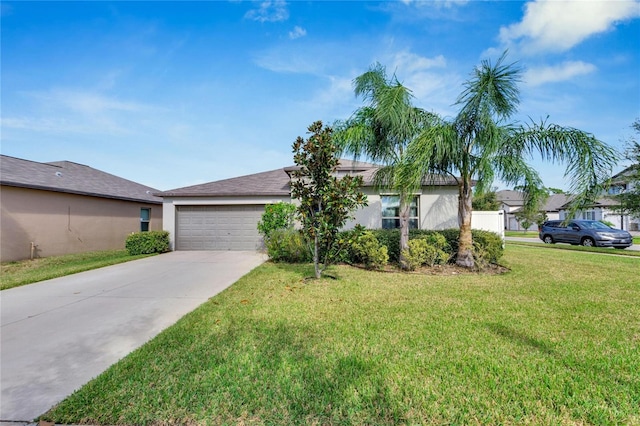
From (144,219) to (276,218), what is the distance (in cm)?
981

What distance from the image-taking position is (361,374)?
257cm

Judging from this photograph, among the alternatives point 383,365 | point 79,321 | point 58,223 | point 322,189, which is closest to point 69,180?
point 58,223

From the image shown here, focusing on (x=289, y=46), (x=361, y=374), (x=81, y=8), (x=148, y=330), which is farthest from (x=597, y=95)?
(x=81, y=8)

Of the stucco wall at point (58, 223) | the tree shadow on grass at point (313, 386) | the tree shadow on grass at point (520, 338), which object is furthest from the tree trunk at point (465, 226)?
the stucco wall at point (58, 223)

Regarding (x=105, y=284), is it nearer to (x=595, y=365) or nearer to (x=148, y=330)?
(x=148, y=330)

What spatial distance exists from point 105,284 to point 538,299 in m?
9.48

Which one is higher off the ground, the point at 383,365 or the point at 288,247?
the point at 288,247

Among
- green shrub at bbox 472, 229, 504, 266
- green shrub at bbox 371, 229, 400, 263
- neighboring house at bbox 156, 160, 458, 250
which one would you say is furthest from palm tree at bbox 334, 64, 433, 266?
neighboring house at bbox 156, 160, 458, 250

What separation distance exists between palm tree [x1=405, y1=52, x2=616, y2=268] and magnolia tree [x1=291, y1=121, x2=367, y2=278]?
74.4 inches

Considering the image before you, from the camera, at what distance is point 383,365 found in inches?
108

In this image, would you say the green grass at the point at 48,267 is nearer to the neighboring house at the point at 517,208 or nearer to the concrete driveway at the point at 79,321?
the concrete driveway at the point at 79,321

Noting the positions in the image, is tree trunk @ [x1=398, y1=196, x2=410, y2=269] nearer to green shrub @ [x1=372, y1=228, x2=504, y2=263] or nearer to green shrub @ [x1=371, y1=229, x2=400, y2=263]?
green shrub @ [x1=372, y1=228, x2=504, y2=263]

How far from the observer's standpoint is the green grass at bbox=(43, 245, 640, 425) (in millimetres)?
2107

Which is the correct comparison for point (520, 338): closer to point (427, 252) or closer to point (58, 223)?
point (427, 252)
